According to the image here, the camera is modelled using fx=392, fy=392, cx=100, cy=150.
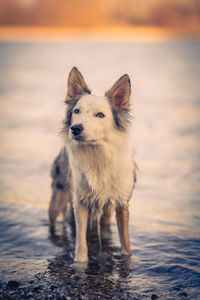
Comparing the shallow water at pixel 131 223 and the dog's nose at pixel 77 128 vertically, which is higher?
the dog's nose at pixel 77 128

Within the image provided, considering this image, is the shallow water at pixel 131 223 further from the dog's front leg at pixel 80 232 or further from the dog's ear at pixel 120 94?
the dog's ear at pixel 120 94

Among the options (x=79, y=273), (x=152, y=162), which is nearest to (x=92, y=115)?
(x=79, y=273)

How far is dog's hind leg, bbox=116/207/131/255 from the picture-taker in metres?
5.27

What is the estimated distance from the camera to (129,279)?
15.5 feet

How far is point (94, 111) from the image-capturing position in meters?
4.66

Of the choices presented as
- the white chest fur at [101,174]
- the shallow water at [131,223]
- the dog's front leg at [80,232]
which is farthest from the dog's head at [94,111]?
the dog's front leg at [80,232]

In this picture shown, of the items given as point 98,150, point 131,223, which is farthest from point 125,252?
point 98,150

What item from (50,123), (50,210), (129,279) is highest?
(50,123)

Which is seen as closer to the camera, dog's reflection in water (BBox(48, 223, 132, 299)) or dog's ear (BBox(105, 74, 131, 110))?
dog's reflection in water (BBox(48, 223, 132, 299))

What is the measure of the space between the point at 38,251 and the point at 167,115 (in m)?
12.8

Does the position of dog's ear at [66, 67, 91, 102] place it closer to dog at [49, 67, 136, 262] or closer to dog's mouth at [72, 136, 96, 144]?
dog at [49, 67, 136, 262]

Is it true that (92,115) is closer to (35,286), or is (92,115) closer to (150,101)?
(35,286)

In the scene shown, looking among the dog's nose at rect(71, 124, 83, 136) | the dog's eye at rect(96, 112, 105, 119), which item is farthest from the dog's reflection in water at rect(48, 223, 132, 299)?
the dog's eye at rect(96, 112, 105, 119)

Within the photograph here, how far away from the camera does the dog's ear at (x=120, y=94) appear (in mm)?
4777
